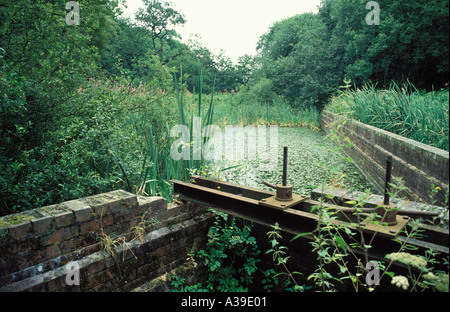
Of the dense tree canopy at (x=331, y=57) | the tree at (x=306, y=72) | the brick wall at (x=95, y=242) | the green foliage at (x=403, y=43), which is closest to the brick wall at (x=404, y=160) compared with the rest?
the green foliage at (x=403, y=43)

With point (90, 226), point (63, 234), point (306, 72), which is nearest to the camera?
point (63, 234)

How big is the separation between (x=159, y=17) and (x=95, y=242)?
11009 millimetres

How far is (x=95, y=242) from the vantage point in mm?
2076

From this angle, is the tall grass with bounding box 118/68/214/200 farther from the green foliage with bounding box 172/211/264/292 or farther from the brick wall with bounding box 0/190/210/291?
the green foliage with bounding box 172/211/264/292

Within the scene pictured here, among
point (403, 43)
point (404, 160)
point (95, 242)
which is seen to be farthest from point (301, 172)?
point (95, 242)

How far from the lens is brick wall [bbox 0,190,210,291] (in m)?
1.74

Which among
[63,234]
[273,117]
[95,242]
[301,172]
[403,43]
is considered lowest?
[301,172]

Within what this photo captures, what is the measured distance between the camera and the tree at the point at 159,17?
1067 cm

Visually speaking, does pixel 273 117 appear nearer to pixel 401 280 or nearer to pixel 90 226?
pixel 90 226

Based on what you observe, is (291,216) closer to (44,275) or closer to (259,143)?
(44,275)

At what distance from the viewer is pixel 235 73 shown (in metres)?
13.0

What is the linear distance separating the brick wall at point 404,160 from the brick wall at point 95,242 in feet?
5.10

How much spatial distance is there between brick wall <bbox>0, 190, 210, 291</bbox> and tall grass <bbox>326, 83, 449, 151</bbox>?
1.69 meters

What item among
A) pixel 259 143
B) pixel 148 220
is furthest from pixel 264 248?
pixel 259 143
